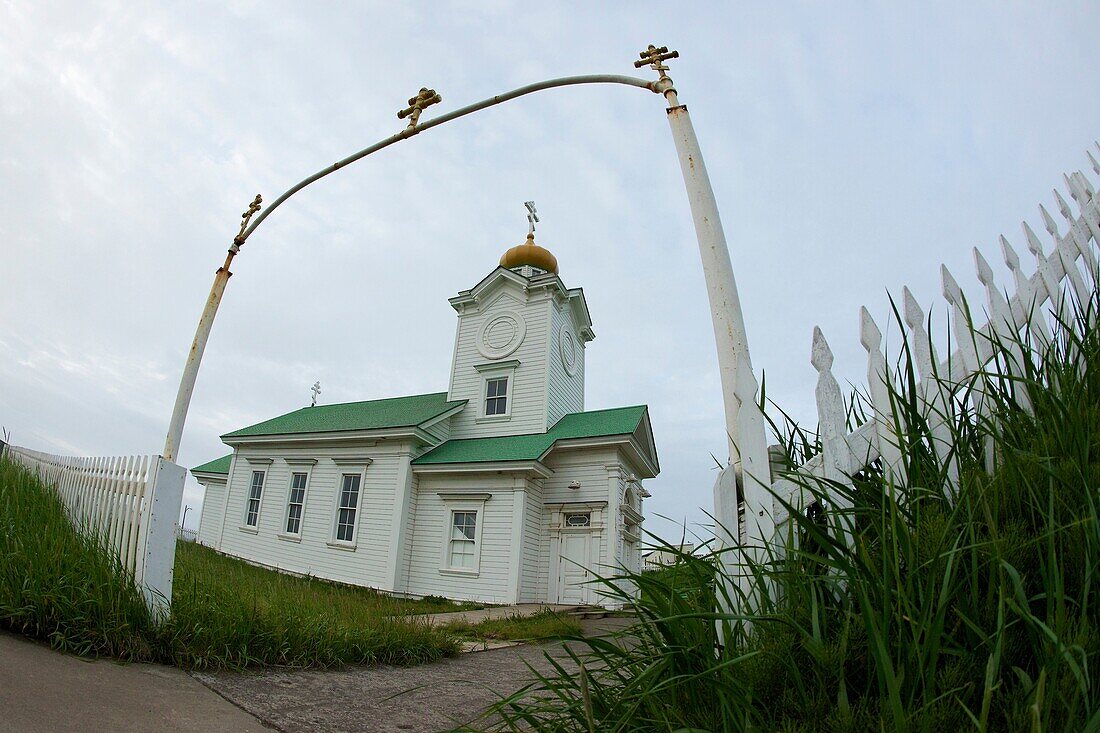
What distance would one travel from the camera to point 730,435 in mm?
2146

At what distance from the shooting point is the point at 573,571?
14492mm

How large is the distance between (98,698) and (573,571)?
12474 millimetres

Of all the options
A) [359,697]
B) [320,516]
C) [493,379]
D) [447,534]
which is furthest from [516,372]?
[359,697]

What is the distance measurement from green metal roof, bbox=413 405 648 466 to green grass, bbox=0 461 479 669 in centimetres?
981

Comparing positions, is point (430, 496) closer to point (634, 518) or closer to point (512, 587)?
point (512, 587)

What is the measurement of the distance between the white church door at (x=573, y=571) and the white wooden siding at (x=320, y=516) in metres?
4.22

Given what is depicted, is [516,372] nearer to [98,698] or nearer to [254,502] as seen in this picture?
[254,502]

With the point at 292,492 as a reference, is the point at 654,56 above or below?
above

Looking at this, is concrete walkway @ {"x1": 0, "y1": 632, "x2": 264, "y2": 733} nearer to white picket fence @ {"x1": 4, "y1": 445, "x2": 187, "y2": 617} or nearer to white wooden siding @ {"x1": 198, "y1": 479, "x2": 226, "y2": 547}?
white picket fence @ {"x1": 4, "y1": 445, "x2": 187, "y2": 617}

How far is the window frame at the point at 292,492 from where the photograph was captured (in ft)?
56.8

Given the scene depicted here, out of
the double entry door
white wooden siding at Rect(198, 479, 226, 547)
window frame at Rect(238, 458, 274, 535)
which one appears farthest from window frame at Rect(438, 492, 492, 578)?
white wooden siding at Rect(198, 479, 226, 547)

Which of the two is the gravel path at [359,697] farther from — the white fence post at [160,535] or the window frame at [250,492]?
the window frame at [250,492]

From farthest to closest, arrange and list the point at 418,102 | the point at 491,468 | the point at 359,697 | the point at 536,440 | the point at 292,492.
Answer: the point at 292,492, the point at 536,440, the point at 491,468, the point at 418,102, the point at 359,697

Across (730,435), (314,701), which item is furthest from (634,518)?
(730,435)
